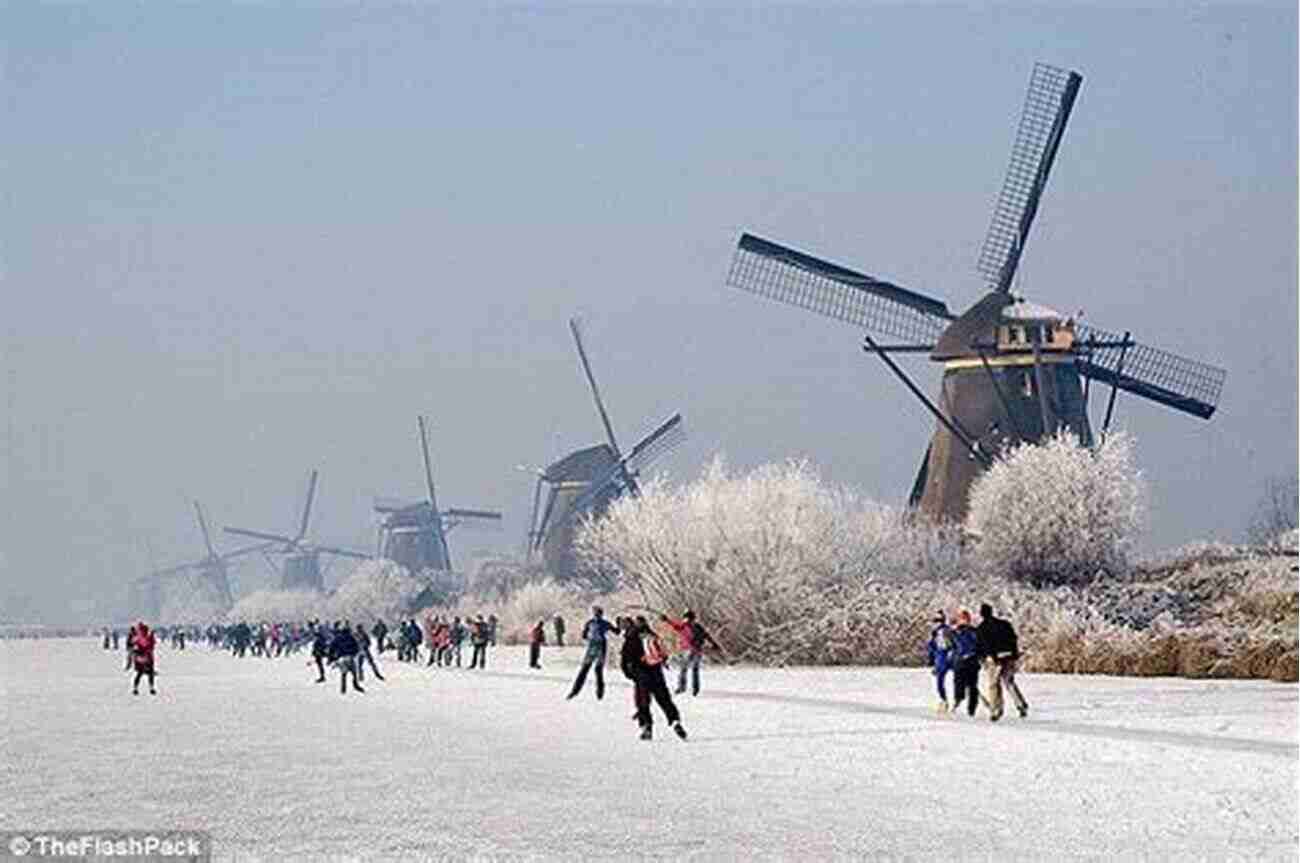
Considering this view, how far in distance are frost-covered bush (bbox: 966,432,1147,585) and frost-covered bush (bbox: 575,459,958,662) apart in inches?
165

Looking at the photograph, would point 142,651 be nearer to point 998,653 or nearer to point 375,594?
point 998,653

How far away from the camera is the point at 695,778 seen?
1905 cm

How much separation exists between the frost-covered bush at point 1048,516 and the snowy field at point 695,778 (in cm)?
2890

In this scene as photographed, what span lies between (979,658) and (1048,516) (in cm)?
3680

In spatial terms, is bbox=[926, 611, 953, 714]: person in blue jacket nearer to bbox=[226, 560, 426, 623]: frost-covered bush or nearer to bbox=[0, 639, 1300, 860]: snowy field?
bbox=[0, 639, 1300, 860]: snowy field

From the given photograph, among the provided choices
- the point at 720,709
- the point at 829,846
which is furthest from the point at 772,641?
the point at 829,846

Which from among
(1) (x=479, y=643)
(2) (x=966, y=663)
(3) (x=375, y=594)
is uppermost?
(3) (x=375, y=594)

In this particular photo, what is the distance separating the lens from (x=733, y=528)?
178ft

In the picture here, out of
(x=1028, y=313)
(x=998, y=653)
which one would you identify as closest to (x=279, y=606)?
(x=1028, y=313)

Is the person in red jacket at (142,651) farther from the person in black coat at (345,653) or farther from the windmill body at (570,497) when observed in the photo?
the windmill body at (570,497)

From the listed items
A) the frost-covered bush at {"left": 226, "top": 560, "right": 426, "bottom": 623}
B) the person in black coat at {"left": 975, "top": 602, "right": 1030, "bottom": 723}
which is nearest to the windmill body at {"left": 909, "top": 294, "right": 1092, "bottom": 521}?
the person in black coat at {"left": 975, "top": 602, "right": 1030, "bottom": 723}

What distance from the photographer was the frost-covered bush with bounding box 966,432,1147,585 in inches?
2482

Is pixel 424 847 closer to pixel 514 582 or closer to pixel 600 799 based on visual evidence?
pixel 600 799

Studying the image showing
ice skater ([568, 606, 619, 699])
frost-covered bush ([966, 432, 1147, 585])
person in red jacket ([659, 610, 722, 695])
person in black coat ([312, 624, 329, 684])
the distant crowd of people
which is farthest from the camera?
frost-covered bush ([966, 432, 1147, 585])
